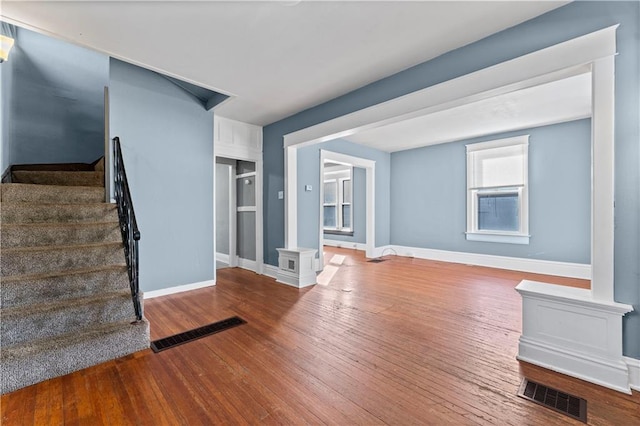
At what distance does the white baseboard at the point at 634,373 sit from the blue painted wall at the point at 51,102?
22.2 ft

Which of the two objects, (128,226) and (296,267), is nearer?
(128,226)

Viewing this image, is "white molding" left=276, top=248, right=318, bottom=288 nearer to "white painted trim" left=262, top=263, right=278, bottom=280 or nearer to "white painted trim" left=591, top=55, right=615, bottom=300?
"white painted trim" left=262, top=263, right=278, bottom=280

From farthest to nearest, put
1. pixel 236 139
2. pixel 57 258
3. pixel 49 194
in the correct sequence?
pixel 236 139 → pixel 49 194 → pixel 57 258

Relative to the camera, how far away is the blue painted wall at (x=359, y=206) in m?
7.84

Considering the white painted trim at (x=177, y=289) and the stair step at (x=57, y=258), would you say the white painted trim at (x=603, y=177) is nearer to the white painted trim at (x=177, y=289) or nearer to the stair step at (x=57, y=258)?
the stair step at (x=57, y=258)

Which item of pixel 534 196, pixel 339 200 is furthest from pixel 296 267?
pixel 339 200

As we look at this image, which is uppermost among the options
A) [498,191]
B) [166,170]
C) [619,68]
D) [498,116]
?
[498,116]

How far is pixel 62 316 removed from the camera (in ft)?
7.04

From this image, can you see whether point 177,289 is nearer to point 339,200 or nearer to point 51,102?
point 51,102

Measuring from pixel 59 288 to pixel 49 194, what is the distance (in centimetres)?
132

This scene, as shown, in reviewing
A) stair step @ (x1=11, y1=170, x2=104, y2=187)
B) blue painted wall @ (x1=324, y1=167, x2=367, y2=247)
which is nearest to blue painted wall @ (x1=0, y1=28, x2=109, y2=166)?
stair step @ (x1=11, y1=170, x2=104, y2=187)

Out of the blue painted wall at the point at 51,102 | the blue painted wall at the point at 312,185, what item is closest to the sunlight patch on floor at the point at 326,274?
the blue painted wall at the point at 312,185

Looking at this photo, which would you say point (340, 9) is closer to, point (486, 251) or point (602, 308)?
point (602, 308)

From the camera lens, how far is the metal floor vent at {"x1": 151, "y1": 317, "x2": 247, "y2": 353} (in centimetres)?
242
